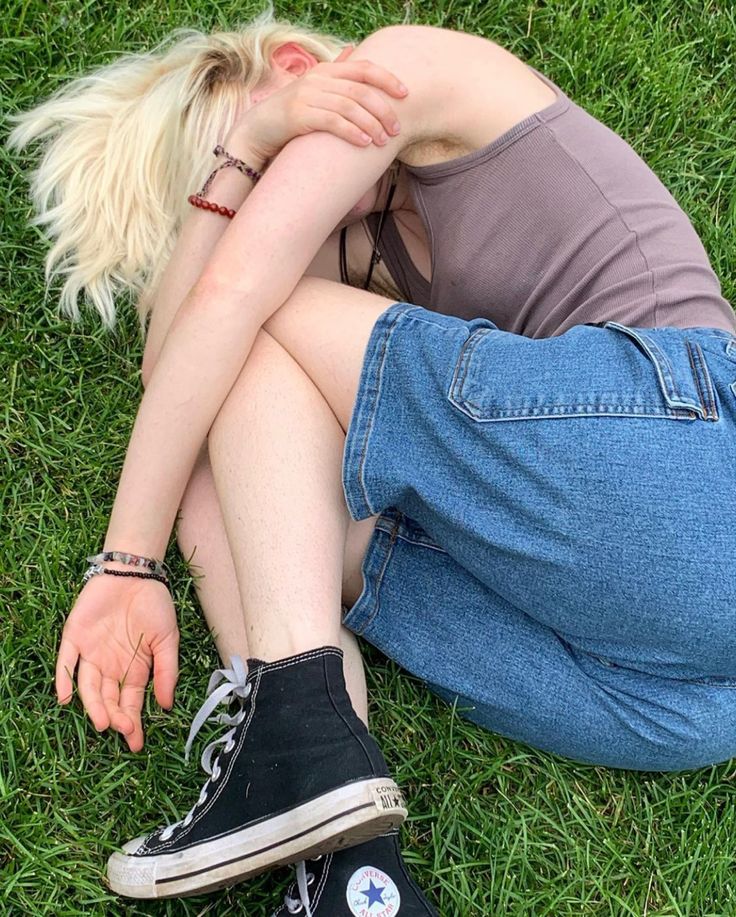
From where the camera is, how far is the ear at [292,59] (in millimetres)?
2088

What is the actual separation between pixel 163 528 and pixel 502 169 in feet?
3.18

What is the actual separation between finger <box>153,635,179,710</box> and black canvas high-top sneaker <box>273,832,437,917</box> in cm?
43

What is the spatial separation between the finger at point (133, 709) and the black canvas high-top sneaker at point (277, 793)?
8.7 inches

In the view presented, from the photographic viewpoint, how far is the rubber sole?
1368 millimetres

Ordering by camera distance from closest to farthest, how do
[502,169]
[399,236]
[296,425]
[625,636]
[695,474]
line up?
[695,474] → [625,636] → [296,425] → [502,169] → [399,236]

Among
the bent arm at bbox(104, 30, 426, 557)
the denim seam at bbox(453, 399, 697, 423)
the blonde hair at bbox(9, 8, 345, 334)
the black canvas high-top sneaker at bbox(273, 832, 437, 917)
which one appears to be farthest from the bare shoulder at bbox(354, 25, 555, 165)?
the black canvas high-top sneaker at bbox(273, 832, 437, 917)

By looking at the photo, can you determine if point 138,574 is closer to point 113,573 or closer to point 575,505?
point 113,573

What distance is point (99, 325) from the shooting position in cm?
223

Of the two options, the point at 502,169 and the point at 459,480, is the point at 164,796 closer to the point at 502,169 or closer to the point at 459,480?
the point at 459,480

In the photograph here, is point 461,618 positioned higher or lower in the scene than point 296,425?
lower

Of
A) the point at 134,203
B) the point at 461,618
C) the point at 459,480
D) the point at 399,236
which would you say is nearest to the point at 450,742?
the point at 461,618

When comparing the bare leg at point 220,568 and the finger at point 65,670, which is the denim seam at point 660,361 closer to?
the bare leg at point 220,568

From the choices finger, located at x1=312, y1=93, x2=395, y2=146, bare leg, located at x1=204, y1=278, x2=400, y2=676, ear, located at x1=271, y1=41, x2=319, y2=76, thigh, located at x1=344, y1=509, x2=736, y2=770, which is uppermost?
finger, located at x1=312, y1=93, x2=395, y2=146

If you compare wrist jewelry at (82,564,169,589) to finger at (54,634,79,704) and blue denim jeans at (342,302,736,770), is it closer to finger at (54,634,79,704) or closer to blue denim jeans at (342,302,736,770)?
finger at (54,634,79,704)
